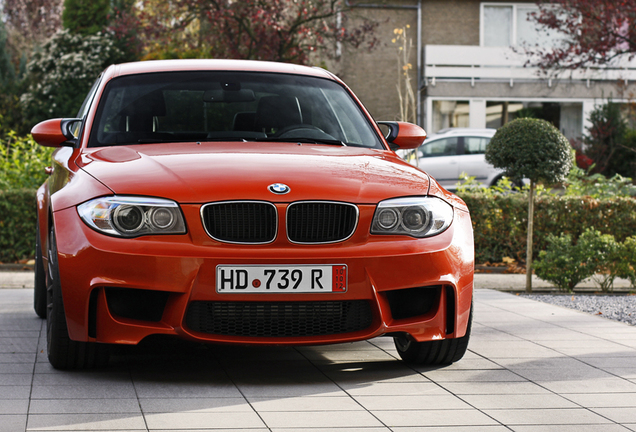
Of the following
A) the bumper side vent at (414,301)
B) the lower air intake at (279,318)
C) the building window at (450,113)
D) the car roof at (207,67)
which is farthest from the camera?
the building window at (450,113)

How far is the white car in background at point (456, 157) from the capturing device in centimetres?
1964

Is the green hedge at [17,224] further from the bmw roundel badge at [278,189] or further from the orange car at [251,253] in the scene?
the bmw roundel badge at [278,189]

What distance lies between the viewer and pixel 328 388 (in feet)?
13.9

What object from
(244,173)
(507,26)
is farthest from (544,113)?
(244,173)

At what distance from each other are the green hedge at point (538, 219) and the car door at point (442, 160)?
8159 mm

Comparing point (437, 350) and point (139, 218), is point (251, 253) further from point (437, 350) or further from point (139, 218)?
point (437, 350)

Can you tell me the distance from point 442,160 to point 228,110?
47.6ft

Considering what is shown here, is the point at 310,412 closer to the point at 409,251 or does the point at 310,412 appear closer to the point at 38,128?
the point at 409,251

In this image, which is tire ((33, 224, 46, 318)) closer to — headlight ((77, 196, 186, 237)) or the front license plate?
headlight ((77, 196, 186, 237))

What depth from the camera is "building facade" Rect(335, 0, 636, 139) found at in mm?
28469

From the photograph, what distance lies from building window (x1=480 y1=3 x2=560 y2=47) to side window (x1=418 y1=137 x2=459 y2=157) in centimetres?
1043

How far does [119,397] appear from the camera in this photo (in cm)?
395

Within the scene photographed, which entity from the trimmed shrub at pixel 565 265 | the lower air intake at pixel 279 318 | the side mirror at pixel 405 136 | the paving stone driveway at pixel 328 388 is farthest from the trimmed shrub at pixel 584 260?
the lower air intake at pixel 279 318

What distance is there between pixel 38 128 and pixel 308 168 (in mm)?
1821
